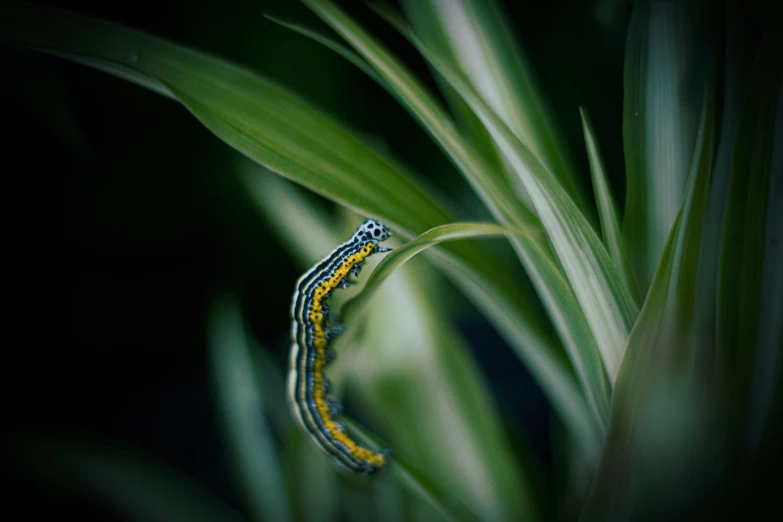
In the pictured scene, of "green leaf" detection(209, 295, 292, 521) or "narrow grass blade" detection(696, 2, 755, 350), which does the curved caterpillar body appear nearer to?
"green leaf" detection(209, 295, 292, 521)

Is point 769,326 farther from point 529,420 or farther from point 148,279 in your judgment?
point 148,279

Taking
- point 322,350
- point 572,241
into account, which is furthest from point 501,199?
point 322,350

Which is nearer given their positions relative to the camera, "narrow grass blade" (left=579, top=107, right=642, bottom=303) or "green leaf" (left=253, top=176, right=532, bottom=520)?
"narrow grass blade" (left=579, top=107, right=642, bottom=303)

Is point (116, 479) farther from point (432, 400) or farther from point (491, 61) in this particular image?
point (491, 61)

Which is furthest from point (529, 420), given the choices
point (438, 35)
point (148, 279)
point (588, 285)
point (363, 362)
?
point (148, 279)

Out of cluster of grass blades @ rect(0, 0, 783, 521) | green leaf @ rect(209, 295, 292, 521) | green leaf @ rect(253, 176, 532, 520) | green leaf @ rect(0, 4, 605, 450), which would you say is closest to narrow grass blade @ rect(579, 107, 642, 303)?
cluster of grass blades @ rect(0, 0, 783, 521)

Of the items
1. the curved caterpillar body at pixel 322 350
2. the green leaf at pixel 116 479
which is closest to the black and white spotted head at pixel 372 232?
the curved caterpillar body at pixel 322 350
